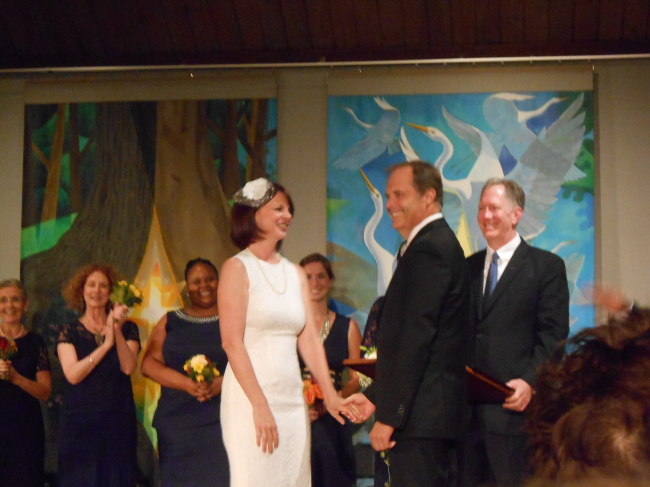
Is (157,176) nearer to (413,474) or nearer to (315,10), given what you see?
(315,10)

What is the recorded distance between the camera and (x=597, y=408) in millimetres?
660

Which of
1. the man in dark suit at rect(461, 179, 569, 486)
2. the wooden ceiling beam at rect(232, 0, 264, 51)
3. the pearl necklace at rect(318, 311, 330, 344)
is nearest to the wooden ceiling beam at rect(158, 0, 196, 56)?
the wooden ceiling beam at rect(232, 0, 264, 51)

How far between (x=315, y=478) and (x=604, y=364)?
4.15 m

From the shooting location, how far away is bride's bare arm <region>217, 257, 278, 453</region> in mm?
3066

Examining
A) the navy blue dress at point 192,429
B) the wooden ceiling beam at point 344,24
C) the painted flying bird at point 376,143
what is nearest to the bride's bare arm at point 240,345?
the navy blue dress at point 192,429

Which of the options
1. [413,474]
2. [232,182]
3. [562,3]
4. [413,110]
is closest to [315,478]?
[413,474]

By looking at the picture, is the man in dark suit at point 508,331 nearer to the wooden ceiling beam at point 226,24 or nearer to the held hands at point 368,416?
the held hands at point 368,416

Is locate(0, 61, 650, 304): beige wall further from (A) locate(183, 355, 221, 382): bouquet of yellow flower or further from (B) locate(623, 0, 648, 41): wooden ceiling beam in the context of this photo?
(A) locate(183, 355, 221, 382): bouquet of yellow flower

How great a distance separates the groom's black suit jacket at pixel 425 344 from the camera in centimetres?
277

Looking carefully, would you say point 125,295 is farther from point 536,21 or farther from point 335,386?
point 536,21

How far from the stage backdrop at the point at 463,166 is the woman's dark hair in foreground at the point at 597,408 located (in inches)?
198

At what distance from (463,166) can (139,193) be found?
8.15 ft

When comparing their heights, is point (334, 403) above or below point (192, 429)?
above

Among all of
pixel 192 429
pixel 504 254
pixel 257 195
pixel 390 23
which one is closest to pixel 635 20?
pixel 390 23
